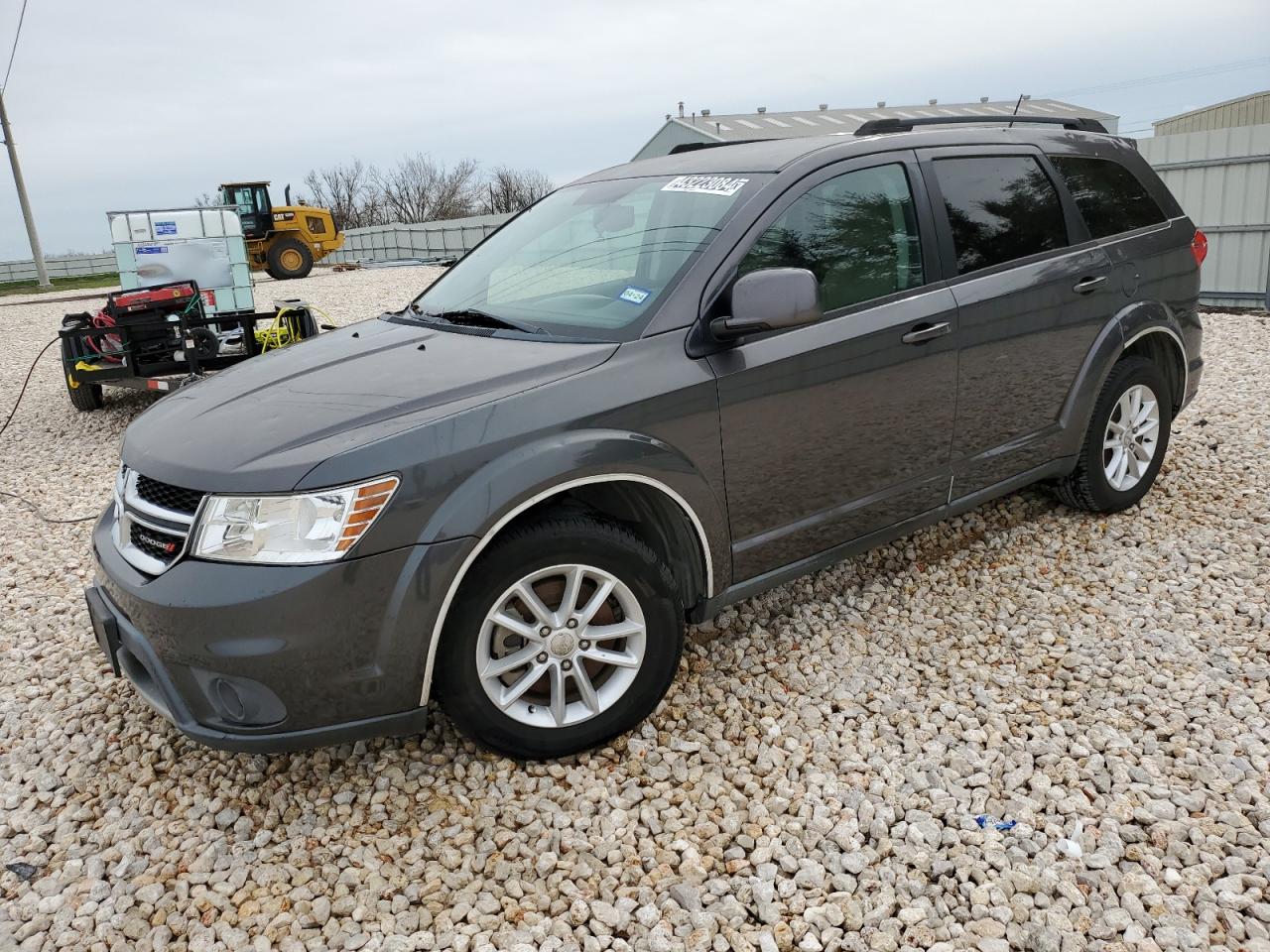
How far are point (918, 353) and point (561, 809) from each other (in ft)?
6.60

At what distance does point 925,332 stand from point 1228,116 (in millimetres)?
30290

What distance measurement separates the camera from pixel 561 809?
2.70 meters

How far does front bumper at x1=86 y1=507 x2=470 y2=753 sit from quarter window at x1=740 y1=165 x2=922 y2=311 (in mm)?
1515

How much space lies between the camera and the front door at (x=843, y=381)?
3041mm

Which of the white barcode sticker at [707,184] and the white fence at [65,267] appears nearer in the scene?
the white barcode sticker at [707,184]

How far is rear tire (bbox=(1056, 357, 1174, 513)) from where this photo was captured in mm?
4227

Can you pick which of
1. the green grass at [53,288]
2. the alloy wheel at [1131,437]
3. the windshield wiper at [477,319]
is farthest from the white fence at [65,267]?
the alloy wheel at [1131,437]

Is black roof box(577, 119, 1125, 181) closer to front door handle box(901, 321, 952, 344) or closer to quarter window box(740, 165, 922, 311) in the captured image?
quarter window box(740, 165, 922, 311)

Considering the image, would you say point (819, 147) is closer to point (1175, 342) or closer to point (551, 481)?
point (551, 481)

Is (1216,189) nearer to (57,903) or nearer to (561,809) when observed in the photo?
(561,809)

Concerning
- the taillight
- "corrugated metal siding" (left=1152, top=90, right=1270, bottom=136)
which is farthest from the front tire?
"corrugated metal siding" (left=1152, top=90, right=1270, bottom=136)

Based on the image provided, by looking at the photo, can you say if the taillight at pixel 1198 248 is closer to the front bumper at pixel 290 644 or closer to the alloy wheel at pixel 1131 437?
the alloy wheel at pixel 1131 437

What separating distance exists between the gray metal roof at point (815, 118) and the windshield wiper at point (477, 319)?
84.3 feet

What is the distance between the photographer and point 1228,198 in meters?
10.7
